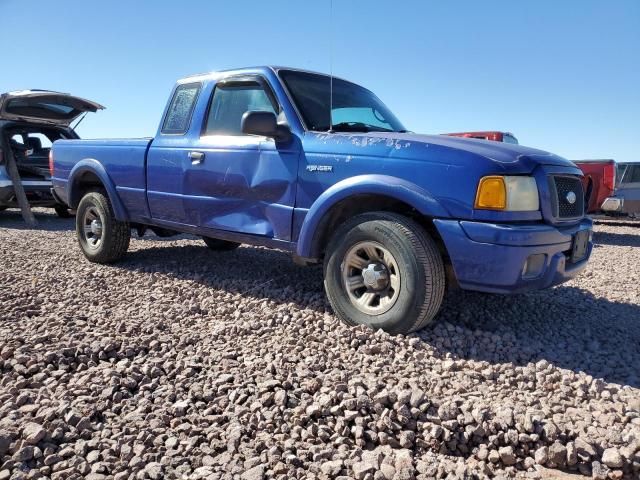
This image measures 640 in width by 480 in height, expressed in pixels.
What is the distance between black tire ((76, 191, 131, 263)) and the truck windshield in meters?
2.61

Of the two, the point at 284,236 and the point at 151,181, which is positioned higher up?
the point at 151,181

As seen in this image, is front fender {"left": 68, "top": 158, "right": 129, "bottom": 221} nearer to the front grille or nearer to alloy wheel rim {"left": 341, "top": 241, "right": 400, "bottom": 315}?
alloy wheel rim {"left": 341, "top": 241, "right": 400, "bottom": 315}

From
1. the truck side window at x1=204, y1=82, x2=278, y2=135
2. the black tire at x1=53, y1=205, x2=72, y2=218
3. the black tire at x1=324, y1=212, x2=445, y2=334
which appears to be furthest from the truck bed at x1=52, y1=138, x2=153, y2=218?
the black tire at x1=53, y1=205, x2=72, y2=218

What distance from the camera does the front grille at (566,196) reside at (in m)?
3.10

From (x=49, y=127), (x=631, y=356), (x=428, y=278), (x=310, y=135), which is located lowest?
(x=631, y=356)

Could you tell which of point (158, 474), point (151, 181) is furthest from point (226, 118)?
point (158, 474)

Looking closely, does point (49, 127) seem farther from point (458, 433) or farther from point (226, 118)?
point (458, 433)

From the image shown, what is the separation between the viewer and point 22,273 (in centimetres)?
490

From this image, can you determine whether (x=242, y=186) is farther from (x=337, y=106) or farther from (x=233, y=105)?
(x=337, y=106)

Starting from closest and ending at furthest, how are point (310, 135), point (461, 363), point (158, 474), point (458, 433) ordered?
1. point (158, 474)
2. point (458, 433)
3. point (461, 363)
4. point (310, 135)

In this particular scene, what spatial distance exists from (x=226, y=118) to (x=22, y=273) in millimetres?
2762

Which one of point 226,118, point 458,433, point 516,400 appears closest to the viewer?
point 458,433

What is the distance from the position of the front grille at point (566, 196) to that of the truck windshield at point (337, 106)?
154 centimetres

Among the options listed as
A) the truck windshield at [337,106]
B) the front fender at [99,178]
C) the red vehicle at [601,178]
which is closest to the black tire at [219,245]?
the front fender at [99,178]
